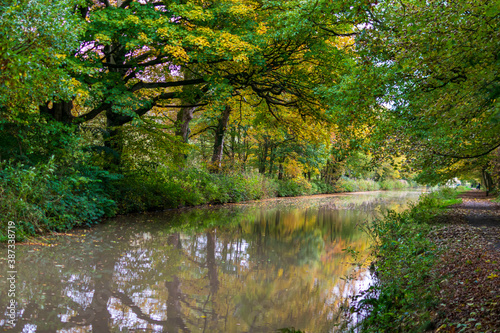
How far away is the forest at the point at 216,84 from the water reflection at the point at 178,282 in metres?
1.86

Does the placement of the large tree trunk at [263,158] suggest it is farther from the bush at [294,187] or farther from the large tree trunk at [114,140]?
the large tree trunk at [114,140]

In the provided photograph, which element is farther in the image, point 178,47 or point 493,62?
point 178,47

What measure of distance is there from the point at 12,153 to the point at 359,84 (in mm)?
8614

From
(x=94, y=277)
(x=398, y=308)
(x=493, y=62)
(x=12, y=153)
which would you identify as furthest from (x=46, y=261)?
(x=493, y=62)

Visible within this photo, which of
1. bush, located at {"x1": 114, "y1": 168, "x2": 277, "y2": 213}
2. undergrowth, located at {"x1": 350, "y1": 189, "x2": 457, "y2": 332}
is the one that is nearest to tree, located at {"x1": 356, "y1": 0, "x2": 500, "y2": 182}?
undergrowth, located at {"x1": 350, "y1": 189, "x2": 457, "y2": 332}

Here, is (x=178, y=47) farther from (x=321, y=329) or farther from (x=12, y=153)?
(x=321, y=329)

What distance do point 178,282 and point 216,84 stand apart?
6.76m

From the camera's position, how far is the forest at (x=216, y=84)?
4773 mm

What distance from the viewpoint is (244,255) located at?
8.07 meters

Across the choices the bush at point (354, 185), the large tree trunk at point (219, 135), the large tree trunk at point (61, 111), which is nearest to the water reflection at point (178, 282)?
the large tree trunk at point (61, 111)

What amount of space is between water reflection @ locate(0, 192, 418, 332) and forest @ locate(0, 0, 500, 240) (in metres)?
1.86

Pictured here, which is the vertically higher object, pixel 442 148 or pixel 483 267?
pixel 442 148

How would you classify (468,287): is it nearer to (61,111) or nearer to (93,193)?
(93,193)

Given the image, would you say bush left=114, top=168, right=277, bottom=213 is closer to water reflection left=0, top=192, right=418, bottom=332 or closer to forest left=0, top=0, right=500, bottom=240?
forest left=0, top=0, right=500, bottom=240
